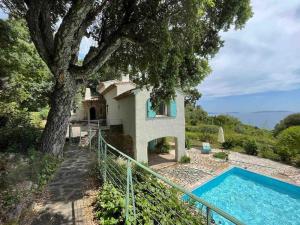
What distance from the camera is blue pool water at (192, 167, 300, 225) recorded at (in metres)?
11.3

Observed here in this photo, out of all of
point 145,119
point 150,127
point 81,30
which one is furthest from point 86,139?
point 81,30

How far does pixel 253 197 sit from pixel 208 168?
444 centimetres

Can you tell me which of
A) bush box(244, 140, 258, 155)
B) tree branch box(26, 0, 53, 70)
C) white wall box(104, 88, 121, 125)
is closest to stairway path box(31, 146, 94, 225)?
tree branch box(26, 0, 53, 70)

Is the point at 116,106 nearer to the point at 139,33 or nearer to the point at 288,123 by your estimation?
the point at 139,33

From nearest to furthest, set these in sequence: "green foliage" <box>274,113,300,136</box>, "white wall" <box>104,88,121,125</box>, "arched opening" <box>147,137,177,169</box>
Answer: "arched opening" <box>147,137,177,169</box>
"white wall" <box>104,88,121,125</box>
"green foliage" <box>274,113,300,136</box>

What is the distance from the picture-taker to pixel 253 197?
13.9 meters

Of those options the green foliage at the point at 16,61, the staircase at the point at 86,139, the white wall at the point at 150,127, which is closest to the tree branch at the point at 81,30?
the green foliage at the point at 16,61

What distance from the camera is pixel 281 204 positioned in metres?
12.9

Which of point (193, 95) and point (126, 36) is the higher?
point (126, 36)

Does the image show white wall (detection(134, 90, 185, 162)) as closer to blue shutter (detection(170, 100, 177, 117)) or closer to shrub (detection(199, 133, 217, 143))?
blue shutter (detection(170, 100, 177, 117))

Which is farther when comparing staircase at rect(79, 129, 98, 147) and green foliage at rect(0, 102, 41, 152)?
staircase at rect(79, 129, 98, 147)

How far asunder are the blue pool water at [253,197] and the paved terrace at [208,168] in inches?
23.7

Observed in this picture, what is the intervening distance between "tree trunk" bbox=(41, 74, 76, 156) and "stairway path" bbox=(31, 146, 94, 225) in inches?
51.0

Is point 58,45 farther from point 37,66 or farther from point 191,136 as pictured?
point 191,136
